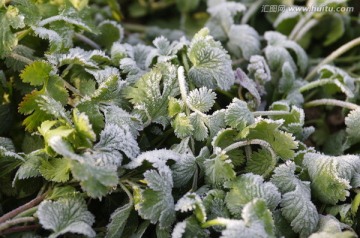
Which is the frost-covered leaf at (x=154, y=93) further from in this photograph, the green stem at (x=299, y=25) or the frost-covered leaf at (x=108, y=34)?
the green stem at (x=299, y=25)

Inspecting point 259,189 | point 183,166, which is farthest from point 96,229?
point 259,189

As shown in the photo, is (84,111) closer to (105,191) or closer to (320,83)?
(105,191)

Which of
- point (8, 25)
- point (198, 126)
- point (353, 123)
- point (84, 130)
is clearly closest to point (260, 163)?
point (198, 126)

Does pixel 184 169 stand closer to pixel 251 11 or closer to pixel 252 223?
pixel 252 223

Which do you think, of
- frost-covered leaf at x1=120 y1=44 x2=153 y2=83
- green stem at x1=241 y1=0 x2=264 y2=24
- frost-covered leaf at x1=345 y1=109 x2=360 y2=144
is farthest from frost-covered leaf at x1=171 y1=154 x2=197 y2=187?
green stem at x1=241 y1=0 x2=264 y2=24

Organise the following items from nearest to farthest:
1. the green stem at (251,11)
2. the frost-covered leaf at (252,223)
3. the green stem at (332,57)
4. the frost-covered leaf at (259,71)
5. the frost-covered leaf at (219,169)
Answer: the frost-covered leaf at (252,223) < the frost-covered leaf at (219,169) < the frost-covered leaf at (259,71) < the green stem at (332,57) < the green stem at (251,11)

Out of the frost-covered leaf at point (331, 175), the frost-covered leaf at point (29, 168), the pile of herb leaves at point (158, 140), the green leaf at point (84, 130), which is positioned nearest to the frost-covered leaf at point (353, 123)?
the pile of herb leaves at point (158, 140)

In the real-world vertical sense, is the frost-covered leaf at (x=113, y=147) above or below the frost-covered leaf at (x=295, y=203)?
above
